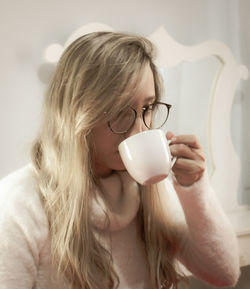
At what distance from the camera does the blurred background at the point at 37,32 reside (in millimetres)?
1270

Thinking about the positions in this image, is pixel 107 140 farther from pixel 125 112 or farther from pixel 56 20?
pixel 56 20

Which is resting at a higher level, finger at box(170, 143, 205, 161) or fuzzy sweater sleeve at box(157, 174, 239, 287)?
finger at box(170, 143, 205, 161)

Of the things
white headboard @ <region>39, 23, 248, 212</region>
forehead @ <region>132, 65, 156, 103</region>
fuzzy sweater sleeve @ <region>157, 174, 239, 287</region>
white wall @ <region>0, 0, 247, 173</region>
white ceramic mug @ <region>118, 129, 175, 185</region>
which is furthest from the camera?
white headboard @ <region>39, 23, 248, 212</region>

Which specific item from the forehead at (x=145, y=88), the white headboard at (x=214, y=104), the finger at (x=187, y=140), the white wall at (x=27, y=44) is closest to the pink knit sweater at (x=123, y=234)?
the finger at (x=187, y=140)

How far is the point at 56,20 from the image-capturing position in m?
1.33

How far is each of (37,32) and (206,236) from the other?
867 millimetres

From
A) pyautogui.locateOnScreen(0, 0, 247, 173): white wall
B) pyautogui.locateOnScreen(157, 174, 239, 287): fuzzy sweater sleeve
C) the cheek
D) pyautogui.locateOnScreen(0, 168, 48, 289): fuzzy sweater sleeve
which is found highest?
pyautogui.locateOnScreen(0, 0, 247, 173): white wall

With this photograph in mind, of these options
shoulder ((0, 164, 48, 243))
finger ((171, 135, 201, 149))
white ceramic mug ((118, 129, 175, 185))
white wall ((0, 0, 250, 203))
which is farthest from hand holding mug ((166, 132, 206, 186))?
white wall ((0, 0, 250, 203))

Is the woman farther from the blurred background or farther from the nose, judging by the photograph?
the blurred background

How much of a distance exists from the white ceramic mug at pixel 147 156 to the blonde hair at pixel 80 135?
119 millimetres

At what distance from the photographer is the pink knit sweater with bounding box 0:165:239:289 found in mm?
833

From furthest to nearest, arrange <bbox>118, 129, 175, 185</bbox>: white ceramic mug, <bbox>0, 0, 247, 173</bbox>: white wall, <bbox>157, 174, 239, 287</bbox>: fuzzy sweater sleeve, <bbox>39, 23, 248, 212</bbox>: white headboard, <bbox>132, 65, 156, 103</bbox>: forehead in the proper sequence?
<bbox>39, 23, 248, 212</bbox>: white headboard < <bbox>0, 0, 247, 173</bbox>: white wall < <bbox>157, 174, 239, 287</bbox>: fuzzy sweater sleeve < <bbox>132, 65, 156, 103</bbox>: forehead < <bbox>118, 129, 175, 185</bbox>: white ceramic mug

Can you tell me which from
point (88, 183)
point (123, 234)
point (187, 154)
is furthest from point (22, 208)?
point (187, 154)

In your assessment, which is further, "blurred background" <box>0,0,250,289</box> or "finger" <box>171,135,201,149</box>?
"blurred background" <box>0,0,250,289</box>
